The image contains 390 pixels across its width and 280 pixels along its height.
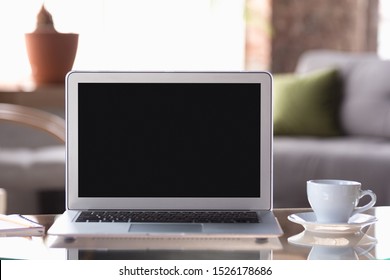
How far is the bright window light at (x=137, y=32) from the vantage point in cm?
500

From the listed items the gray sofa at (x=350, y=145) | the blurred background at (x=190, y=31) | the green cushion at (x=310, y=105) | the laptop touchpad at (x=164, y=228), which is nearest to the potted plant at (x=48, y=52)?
the laptop touchpad at (x=164, y=228)

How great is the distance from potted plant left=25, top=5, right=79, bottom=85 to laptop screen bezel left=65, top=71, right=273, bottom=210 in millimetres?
697

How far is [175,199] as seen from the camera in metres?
1.43

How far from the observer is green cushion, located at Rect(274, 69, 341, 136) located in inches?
157

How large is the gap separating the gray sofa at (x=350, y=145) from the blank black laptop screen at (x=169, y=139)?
2.07 meters

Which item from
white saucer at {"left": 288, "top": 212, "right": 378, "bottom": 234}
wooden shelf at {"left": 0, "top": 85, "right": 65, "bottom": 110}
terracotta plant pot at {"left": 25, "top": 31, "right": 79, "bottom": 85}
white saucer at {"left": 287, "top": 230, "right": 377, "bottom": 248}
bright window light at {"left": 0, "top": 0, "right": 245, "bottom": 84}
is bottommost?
white saucer at {"left": 287, "top": 230, "right": 377, "bottom": 248}

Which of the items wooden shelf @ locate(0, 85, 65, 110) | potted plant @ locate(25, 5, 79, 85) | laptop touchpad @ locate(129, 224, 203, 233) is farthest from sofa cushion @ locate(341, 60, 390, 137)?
laptop touchpad @ locate(129, 224, 203, 233)

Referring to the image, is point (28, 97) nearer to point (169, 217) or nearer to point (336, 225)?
point (169, 217)

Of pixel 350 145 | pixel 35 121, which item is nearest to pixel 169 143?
pixel 35 121

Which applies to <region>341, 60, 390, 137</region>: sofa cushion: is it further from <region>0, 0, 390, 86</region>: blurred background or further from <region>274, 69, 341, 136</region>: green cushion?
<region>0, 0, 390, 86</region>: blurred background

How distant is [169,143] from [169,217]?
0.49ft

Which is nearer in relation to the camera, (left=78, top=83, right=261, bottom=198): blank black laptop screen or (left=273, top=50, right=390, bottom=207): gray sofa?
(left=78, top=83, right=261, bottom=198): blank black laptop screen

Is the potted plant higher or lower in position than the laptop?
higher
